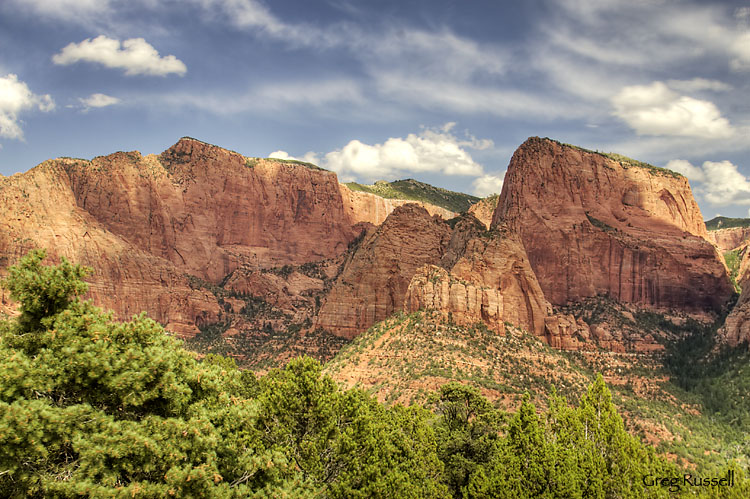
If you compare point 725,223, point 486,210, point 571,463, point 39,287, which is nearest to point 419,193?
point 486,210

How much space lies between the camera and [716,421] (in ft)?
200

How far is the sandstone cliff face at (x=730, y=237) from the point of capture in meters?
151

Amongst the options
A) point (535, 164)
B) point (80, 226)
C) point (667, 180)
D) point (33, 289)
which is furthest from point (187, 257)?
point (33, 289)

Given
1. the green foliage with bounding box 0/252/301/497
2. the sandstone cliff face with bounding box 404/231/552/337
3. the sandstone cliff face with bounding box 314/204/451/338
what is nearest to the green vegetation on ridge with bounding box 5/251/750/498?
the green foliage with bounding box 0/252/301/497

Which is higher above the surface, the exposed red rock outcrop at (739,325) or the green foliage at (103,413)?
the green foliage at (103,413)

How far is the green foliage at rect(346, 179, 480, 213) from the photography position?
168 m

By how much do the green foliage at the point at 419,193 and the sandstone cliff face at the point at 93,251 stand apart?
70.4 metres

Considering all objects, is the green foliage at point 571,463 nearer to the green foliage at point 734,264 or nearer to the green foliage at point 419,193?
the green foliage at point 734,264

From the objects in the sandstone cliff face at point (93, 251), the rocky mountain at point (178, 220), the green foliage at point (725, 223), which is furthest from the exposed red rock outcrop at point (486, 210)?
the green foliage at point (725, 223)

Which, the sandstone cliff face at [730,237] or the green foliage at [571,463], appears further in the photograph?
the sandstone cliff face at [730,237]

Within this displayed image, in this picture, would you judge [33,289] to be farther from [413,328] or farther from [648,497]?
[413,328]

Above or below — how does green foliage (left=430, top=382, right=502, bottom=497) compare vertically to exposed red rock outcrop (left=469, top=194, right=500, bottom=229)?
below

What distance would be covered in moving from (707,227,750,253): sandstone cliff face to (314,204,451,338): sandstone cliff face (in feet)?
341

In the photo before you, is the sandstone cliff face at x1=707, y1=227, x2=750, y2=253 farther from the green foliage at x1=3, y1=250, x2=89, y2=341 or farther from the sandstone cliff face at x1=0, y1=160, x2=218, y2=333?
the green foliage at x1=3, y1=250, x2=89, y2=341
